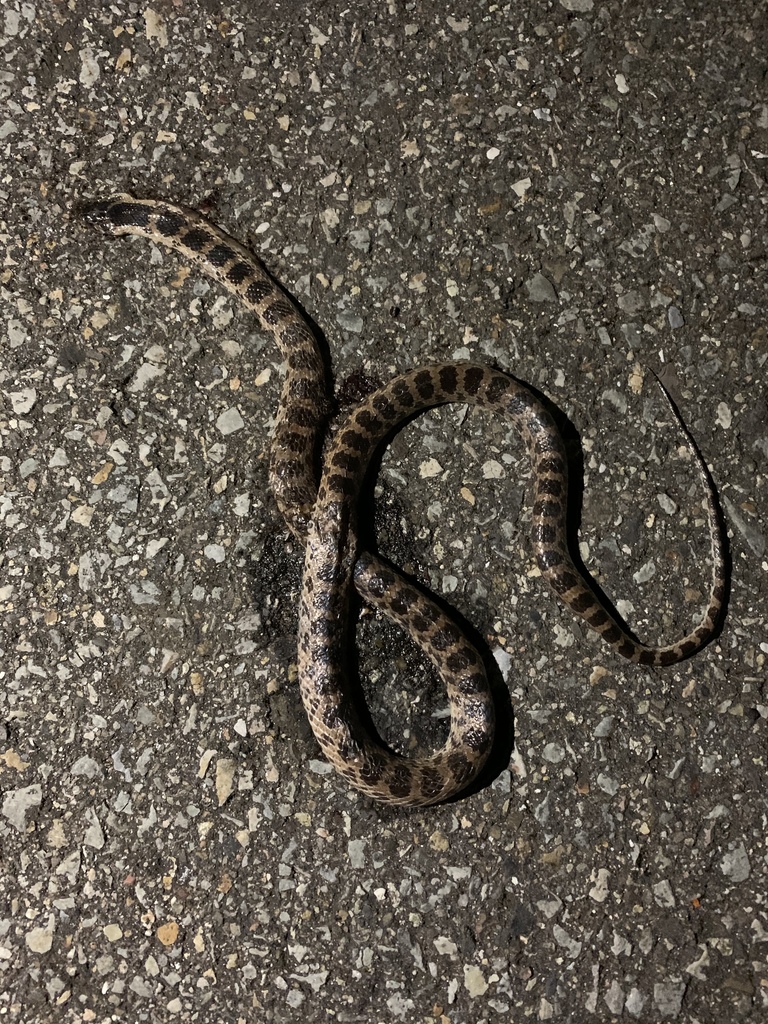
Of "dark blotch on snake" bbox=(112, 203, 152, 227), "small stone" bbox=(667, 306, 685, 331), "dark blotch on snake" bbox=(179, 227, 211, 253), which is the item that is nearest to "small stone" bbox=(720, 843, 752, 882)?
"small stone" bbox=(667, 306, 685, 331)

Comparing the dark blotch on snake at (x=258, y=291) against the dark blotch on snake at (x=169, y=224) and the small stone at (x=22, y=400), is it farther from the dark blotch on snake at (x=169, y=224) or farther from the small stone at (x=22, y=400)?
the small stone at (x=22, y=400)

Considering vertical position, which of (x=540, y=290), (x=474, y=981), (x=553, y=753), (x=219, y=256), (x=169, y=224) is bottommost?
(x=474, y=981)

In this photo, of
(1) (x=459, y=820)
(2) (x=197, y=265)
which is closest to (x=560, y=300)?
(2) (x=197, y=265)

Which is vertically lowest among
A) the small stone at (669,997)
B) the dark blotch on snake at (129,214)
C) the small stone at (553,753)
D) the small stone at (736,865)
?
the small stone at (669,997)

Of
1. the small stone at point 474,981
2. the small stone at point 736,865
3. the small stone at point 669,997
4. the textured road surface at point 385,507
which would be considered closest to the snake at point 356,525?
the textured road surface at point 385,507

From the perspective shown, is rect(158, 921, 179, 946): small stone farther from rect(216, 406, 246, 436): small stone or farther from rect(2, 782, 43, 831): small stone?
rect(216, 406, 246, 436): small stone

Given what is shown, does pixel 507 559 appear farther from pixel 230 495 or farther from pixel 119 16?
pixel 119 16

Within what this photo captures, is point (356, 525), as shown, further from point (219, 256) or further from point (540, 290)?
point (540, 290)

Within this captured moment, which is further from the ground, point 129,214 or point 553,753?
point 129,214

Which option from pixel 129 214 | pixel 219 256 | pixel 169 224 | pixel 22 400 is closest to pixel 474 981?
pixel 22 400
